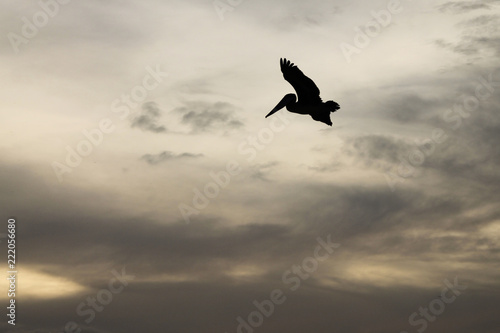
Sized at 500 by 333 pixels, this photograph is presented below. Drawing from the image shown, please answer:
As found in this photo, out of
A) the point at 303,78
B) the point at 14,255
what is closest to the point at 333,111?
the point at 303,78

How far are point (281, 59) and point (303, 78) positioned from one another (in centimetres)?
115

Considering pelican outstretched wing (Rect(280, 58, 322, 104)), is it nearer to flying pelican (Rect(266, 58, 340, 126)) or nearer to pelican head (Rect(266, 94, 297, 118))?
flying pelican (Rect(266, 58, 340, 126))

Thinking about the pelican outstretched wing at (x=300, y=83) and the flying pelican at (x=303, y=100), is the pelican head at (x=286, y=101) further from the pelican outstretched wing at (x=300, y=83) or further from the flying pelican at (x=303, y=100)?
the pelican outstretched wing at (x=300, y=83)

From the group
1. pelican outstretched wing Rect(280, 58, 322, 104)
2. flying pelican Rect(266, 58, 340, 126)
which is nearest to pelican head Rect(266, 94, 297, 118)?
flying pelican Rect(266, 58, 340, 126)

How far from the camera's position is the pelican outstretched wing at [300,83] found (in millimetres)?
37188

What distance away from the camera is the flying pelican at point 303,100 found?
122ft

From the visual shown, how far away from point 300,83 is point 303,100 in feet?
3.37

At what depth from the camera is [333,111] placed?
38.1 metres

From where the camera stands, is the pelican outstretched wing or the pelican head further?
the pelican head

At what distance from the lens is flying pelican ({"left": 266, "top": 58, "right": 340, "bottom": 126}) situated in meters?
37.3

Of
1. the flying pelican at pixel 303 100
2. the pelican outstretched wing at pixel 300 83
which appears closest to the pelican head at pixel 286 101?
the flying pelican at pixel 303 100

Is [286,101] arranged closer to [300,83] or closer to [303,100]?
[303,100]

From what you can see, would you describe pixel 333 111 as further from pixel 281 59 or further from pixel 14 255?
pixel 14 255

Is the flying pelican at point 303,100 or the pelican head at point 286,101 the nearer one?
the flying pelican at point 303,100
